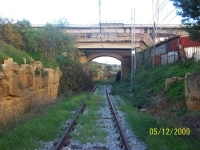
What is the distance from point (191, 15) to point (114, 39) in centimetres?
2692

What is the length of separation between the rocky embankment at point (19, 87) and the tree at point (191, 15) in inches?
310

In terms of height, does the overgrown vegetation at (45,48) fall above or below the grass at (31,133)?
above

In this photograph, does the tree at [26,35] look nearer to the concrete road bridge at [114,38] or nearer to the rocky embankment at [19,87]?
the rocky embankment at [19,87]

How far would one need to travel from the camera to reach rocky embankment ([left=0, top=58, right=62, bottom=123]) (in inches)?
392

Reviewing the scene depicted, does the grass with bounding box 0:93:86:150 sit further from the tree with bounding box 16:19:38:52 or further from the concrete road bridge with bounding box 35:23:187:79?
the concrete road bridge with bounding box 35:23:187:79

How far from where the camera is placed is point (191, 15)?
1266 cm

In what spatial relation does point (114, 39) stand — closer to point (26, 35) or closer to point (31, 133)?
point (26, 35)

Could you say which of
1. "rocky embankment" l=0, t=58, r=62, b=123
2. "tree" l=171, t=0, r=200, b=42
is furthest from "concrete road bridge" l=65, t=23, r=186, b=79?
"rocky embankment" l=0, t=58, r=62, b=123

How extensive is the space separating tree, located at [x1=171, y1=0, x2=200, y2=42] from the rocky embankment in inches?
310

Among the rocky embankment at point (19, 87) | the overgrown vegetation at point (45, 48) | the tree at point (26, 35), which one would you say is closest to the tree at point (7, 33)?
the overgrown vegetation at point (45, 48)

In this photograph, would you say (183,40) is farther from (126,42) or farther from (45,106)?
(45,106)

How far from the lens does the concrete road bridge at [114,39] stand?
3925cm

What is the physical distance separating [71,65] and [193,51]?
10.9 meters

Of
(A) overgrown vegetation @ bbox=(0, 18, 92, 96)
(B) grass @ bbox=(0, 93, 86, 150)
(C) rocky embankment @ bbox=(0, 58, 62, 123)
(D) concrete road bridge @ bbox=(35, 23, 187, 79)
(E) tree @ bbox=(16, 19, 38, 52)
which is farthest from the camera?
(D) concrete road bridge @ bbox=(35, 23, 187, 79)
